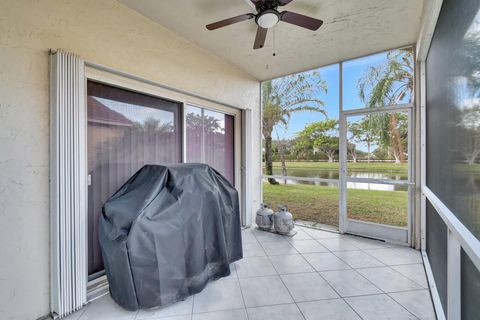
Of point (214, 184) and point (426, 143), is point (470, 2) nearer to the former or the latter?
point (426, 143)

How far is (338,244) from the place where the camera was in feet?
10.4

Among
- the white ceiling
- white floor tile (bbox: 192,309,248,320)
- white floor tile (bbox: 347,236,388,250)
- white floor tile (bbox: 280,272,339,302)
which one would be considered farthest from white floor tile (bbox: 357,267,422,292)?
the white ceiling

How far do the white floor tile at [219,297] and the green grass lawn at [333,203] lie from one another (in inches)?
94.7

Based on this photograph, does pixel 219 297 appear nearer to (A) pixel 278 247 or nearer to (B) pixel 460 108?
(A) pixel 278 247

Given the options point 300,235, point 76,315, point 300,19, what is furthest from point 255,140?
point 76,315

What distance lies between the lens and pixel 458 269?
128 centimetres

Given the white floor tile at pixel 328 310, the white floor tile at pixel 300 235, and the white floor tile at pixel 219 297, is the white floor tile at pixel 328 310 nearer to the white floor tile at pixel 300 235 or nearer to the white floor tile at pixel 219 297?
the white floor tile at pixel 219 297

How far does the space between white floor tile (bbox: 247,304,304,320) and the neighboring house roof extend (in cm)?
222

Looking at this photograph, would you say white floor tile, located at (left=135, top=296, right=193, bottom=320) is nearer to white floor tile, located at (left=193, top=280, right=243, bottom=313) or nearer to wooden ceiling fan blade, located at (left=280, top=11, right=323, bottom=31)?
white floor tile, located at (left=193, top=280, right=243, bottom=313)

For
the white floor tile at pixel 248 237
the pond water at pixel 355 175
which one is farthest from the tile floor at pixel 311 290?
the pond water at pixel 355 175

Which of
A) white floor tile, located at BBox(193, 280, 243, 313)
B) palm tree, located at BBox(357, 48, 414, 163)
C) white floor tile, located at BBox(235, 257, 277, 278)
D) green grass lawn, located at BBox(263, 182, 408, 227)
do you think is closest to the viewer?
white floor tile, located at BBox(193, 280, 243, 313)

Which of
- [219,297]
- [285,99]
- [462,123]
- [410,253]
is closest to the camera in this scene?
[462,123]

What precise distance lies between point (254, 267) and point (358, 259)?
4.29ft

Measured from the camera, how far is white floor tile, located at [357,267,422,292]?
210 cm
